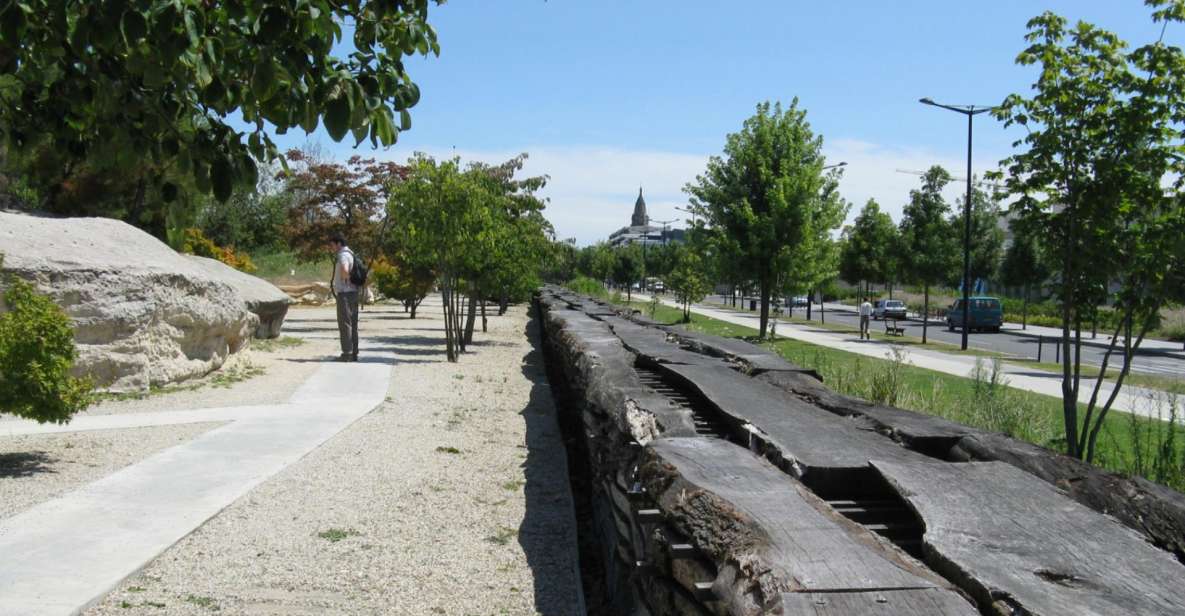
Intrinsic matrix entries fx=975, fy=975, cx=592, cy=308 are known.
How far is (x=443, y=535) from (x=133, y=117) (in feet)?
10.6

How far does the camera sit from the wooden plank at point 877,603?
2281 millimetres

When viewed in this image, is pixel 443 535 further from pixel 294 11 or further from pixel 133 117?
pixel 294 11

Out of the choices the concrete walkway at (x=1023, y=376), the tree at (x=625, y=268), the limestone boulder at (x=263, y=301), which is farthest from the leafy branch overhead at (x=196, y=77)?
the tree at (x=625, y=268)

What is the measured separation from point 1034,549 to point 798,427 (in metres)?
1.93

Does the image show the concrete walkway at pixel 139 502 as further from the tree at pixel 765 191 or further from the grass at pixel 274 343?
the tree at pixel 765 191

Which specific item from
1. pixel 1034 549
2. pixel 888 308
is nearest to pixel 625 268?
pixel 888 308

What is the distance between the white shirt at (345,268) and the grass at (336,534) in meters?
9.27

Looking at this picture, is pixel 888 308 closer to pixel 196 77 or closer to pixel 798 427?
pixel 798 427

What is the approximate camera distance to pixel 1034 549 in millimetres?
2729

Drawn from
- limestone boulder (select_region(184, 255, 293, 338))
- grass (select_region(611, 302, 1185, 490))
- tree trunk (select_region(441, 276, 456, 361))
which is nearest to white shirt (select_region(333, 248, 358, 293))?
tree trunk (select_region(441, 276, 456, 361))

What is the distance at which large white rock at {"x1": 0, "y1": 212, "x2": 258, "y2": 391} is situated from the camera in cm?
979

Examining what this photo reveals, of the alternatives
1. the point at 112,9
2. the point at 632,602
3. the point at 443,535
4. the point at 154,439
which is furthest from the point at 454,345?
the point at 112,9

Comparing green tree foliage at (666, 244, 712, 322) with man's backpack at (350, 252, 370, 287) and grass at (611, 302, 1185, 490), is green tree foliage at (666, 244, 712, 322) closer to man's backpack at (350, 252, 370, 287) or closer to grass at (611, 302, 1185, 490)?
man's backpack at (350, 252, 370, 287)

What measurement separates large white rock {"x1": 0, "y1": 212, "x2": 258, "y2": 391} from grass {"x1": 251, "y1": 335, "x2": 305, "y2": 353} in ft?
13.1
